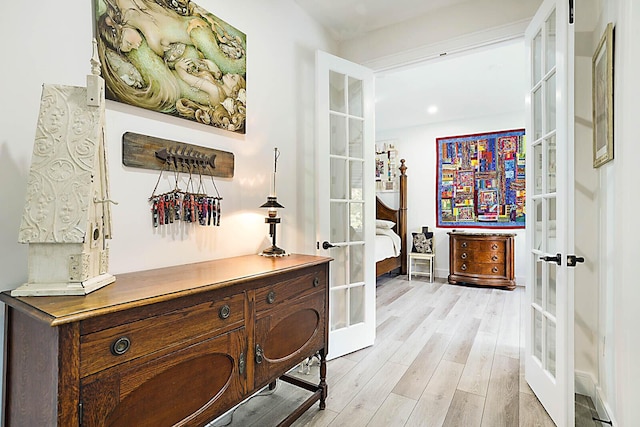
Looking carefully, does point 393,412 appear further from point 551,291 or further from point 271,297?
point 551,291

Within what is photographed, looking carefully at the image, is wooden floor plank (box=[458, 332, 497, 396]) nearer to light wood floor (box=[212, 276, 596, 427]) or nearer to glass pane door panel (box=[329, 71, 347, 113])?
light wood floor (box=[212, 276, 596, 427])

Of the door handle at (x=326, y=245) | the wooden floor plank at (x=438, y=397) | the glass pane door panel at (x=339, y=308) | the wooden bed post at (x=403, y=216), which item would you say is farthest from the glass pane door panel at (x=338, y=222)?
the wooden bed post at (x=403, y=216)

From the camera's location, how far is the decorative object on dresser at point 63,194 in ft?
3.36

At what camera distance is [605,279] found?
1.85m

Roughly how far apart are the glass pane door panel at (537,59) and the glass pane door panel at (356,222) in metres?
1.43

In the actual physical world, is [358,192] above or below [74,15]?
below

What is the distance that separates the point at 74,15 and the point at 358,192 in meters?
2.01

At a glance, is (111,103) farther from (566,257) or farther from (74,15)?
(566,257)

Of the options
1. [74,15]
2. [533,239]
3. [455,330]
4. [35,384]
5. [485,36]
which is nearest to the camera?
[35,384]

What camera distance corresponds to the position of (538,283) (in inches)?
81.0

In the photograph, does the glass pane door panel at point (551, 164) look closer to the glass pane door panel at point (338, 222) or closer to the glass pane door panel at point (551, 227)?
the glass pane door panel at point (551, 227)

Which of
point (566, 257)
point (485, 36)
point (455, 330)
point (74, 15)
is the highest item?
point (485, 36)

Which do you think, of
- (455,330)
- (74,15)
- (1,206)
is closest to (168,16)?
(74,15)

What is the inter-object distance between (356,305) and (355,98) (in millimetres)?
1700
